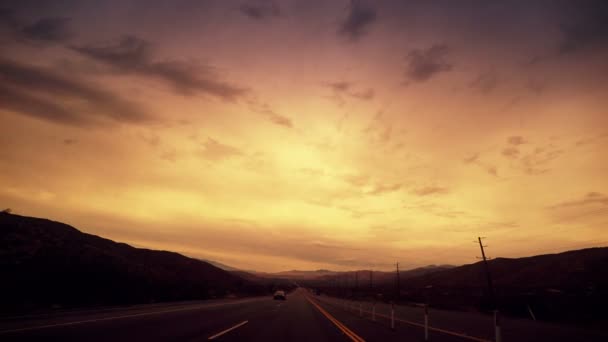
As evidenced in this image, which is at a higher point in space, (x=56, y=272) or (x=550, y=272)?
(x=550, y=272)

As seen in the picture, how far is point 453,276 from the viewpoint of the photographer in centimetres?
16825

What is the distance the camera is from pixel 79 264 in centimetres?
4269

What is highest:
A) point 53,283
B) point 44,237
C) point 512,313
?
point 44,237

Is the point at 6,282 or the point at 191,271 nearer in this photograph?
the point at 6,282

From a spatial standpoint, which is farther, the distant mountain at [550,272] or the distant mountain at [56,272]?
the distant mountain at [550,272]

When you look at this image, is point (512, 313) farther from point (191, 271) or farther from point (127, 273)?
point (191, 271)

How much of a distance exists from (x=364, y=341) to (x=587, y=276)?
11011 centimetres

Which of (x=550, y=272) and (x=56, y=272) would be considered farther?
(x=550, y=272)

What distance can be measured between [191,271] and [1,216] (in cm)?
5763

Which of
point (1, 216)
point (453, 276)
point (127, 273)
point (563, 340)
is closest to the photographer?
point (563, 340)

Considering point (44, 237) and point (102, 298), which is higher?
point (44, 237)

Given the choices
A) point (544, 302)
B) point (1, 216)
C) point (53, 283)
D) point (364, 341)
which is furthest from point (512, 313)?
point (1, 216)

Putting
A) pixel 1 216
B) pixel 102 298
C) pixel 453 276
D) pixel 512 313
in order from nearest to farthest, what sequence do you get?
pixel 102 298 < pixel 512 313 < pixel 1 216 < pixel 453 276

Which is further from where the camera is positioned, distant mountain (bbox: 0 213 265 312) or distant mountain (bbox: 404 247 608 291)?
distant mountain (bbox: 404 247 608 291)
